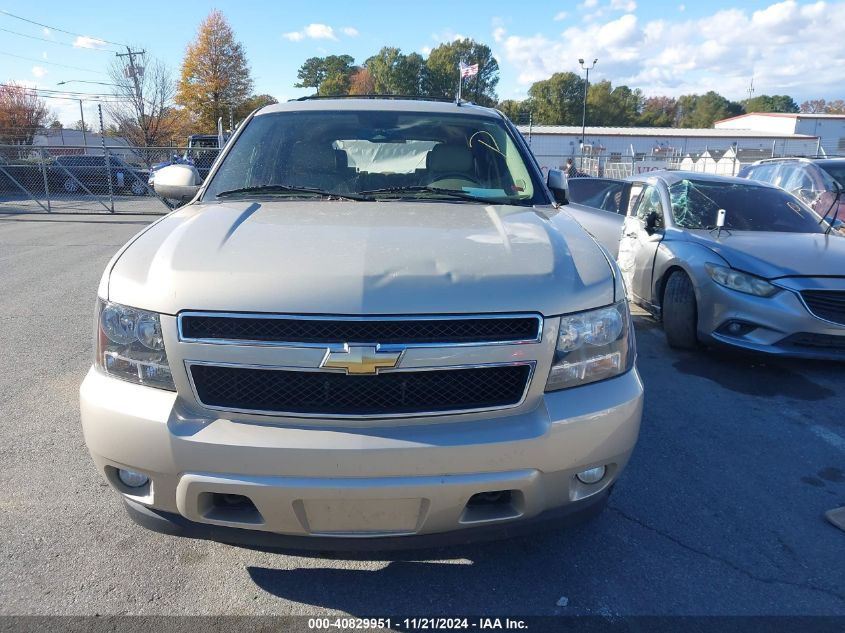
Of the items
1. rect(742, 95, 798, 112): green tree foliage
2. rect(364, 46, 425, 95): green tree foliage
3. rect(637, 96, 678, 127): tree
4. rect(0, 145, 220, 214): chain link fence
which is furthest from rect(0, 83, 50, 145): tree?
rect(742, 95, 798, 112): green tree foliage

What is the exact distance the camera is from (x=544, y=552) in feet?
8.79

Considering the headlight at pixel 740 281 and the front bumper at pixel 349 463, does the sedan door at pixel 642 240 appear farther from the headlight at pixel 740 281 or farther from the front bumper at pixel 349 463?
the front bumper at pixel 349 463

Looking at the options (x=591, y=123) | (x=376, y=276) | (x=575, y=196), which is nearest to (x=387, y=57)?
(x=591, y=123)

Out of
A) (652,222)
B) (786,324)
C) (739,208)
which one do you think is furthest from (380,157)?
(739,208)

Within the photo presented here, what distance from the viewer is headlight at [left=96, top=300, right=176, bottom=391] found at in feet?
6.82

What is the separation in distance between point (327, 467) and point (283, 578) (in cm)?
85

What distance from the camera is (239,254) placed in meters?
2.22

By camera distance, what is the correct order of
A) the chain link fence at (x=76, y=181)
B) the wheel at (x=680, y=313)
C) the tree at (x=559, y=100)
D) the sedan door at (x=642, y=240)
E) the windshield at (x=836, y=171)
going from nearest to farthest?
the wheel at (x=680, y=313) → the sedan door at (x=642, y=240) → the windshield at (x=836, y=171) → the chain link fence at (x=76, y=181) → the tree at (x=559, y=100)

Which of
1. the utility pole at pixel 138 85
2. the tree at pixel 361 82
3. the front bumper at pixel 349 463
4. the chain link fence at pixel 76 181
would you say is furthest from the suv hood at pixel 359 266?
the tree at pixel 361 82

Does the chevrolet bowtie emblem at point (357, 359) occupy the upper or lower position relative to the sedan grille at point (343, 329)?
lower

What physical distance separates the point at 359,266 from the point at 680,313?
13.4ft

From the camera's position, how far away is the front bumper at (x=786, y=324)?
469 centimetres

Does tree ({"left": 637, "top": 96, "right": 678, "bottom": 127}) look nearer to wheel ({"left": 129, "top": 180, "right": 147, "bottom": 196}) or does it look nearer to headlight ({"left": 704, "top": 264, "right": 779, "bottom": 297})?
wheel ({"left": 129, "top": 180, "right": 147, "bottom": 196})

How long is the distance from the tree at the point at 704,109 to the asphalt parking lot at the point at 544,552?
110609mm
